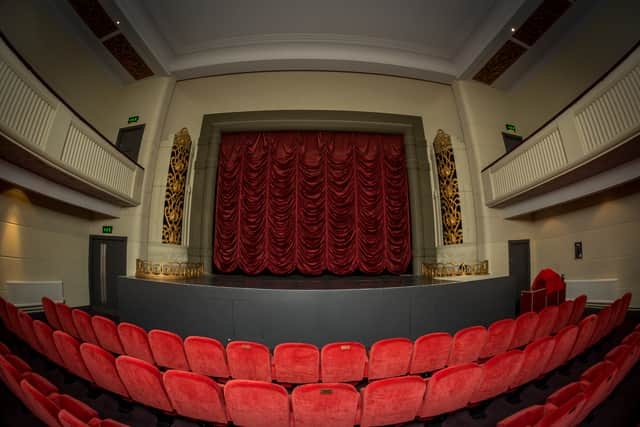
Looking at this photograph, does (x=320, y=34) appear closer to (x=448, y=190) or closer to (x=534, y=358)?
(x=448, y=190)

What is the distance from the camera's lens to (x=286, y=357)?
144 cm

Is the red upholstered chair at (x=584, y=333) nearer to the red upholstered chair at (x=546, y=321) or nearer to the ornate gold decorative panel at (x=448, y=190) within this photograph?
the red upholstered chair at (x=546, y=321)

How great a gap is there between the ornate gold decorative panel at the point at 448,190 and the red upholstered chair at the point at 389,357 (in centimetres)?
294

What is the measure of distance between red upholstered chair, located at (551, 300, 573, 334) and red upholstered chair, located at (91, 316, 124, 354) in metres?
3.30

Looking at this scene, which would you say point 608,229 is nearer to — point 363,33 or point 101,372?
point 363,33

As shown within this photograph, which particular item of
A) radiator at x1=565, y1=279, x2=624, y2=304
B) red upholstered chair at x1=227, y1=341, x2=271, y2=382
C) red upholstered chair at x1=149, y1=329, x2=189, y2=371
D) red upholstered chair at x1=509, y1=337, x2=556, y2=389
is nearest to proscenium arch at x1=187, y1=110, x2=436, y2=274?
radiator at x1=565, y1=279, x2=624, y2=304

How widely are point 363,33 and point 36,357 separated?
4.81 metres

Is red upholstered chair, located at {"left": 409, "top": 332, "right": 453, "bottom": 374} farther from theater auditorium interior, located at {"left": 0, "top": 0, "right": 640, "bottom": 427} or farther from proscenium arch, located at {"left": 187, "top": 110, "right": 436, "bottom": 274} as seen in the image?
proscenium arch, located at {"left": 187, "top": 110, "right": 436, "bottom": 274}

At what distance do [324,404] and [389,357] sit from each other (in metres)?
0.65

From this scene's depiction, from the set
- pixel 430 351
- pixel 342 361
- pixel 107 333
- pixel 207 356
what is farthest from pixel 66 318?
pixel 430 351

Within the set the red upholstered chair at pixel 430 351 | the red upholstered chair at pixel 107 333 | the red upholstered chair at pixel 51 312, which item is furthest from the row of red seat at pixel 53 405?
the red upholstered chair at pixel 51 312

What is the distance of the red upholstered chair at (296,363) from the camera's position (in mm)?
1437

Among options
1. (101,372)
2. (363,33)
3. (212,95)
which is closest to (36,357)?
(101,372)

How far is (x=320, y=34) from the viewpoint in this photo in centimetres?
382
